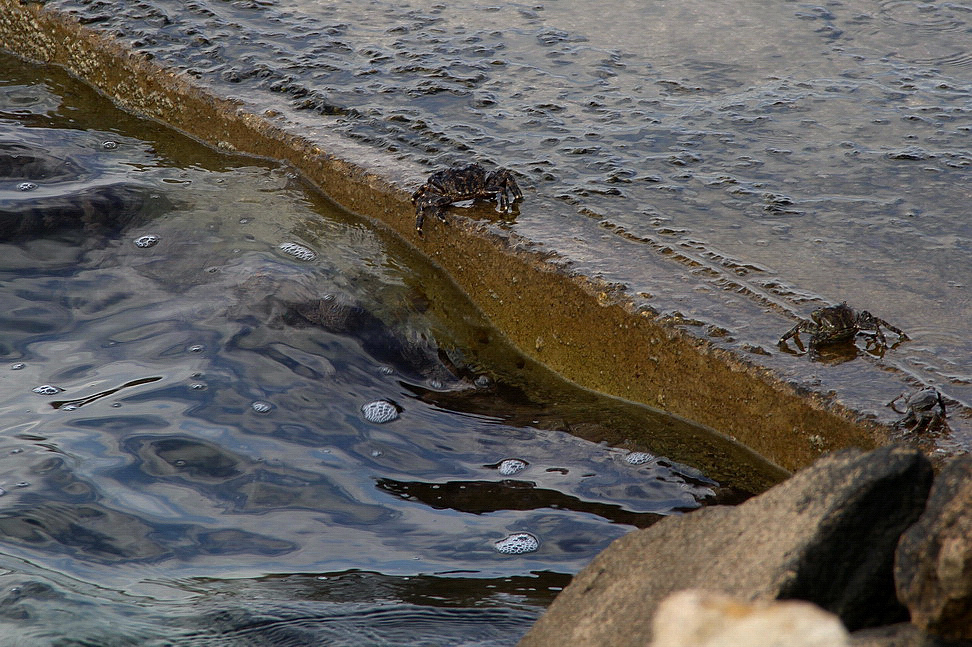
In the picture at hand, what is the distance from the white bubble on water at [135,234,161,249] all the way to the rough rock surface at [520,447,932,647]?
434cm

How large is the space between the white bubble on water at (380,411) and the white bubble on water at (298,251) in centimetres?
134

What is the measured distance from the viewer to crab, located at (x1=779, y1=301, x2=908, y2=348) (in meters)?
4.18

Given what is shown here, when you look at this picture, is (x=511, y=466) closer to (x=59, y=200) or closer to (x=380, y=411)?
(x=380, y=411)

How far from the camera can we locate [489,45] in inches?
303

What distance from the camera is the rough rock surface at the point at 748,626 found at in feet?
5.78

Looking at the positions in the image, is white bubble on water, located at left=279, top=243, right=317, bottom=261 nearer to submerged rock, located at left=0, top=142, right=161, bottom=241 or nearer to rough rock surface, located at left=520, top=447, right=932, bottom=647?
submerged rock, located at left=0, top=142, right=161, bottom=241

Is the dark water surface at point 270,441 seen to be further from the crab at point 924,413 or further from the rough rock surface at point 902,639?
the rough rock surface at point 902,639

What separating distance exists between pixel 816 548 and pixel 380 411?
9.63 feet

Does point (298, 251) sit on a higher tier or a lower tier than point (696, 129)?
lower

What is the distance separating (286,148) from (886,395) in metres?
4.51

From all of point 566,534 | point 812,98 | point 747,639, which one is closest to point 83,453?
point 566,534

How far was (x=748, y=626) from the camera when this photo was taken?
1.79m

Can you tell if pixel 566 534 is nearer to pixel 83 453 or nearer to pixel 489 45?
pixel 83 453

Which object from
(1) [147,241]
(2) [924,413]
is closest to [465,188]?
(1) [147,241]
